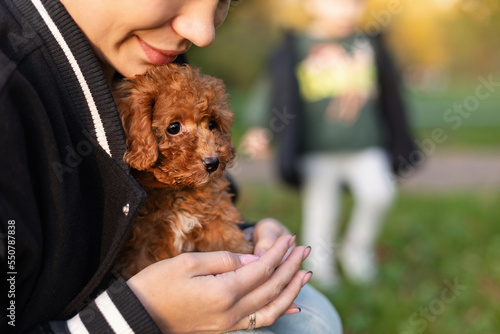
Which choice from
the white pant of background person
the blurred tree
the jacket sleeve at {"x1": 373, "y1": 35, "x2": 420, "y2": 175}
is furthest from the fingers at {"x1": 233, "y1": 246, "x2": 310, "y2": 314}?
the blurred tree

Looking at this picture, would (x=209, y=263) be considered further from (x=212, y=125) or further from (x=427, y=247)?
(x=427, y=247)

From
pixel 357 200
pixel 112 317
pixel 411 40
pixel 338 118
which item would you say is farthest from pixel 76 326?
pixel 411 40

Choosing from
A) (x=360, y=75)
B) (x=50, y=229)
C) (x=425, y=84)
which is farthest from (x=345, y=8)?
(x=425, y=84)

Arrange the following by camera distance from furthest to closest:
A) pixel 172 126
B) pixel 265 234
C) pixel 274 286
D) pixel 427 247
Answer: pixel 427 247 < pixel 265 234 < pixel 172 126 < pixel 274 286

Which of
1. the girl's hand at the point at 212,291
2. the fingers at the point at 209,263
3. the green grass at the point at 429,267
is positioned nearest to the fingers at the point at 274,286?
the girl's hand at the point at 212,291

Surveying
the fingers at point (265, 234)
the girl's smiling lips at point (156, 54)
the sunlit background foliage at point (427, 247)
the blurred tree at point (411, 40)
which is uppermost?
the girl's smiling lips at point (156, 54)

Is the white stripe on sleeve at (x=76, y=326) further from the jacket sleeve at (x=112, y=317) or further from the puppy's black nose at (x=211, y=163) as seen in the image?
the puppy's black nose at (x=211, y=163)

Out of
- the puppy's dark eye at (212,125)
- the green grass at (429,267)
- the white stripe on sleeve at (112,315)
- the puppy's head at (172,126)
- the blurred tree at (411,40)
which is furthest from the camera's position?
the blurred tree at (411,40)

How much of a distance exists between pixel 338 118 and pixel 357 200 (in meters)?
0.82

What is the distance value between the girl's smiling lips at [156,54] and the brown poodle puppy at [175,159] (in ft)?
0.18

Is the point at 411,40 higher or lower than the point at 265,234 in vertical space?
lower

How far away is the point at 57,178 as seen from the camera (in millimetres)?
1533

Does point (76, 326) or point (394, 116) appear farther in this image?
point (394, 116)

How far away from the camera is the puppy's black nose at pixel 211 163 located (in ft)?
5.81
